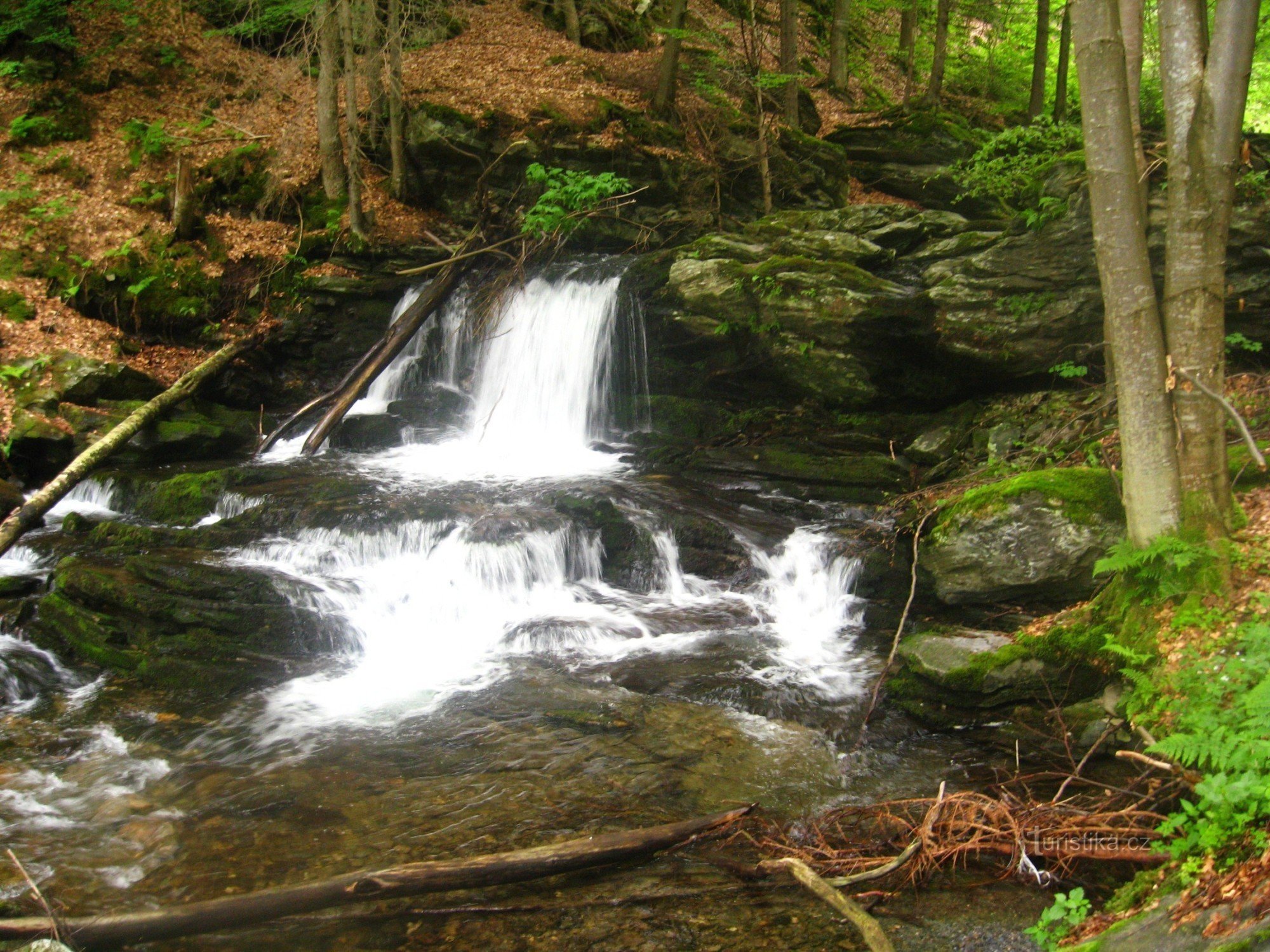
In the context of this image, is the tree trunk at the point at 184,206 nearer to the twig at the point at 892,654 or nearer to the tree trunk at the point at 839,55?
the twig at the point at 892,654

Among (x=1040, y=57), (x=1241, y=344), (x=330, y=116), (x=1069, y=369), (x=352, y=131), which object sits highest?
(x=1040, y=57)

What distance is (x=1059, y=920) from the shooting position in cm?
367

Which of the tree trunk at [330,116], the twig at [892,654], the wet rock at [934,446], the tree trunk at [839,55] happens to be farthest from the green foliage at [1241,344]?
the tree trunk at [839,55]

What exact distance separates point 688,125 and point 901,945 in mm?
15017

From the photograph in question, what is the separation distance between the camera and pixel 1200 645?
446cm

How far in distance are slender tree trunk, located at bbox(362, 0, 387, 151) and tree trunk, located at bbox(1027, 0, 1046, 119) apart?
37.9ft

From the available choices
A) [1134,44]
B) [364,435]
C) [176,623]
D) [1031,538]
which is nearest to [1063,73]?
[1134,44]

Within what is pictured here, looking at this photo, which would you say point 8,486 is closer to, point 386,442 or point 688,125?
point 386,442

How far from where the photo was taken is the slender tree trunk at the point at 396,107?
12945 mm

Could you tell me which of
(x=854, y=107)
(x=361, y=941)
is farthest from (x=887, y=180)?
(x=361, y=941)

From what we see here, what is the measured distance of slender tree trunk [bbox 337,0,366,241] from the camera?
508 inches

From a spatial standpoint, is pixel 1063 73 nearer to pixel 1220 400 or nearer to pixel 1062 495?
pixel 1062 495

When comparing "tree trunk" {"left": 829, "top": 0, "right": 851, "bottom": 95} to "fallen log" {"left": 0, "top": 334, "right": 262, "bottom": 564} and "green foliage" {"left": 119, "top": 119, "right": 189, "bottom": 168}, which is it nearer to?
"green foliage" {"left": 119, "top": 119, "right": 189, "bottom": 168}

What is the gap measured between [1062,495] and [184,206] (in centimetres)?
1336
